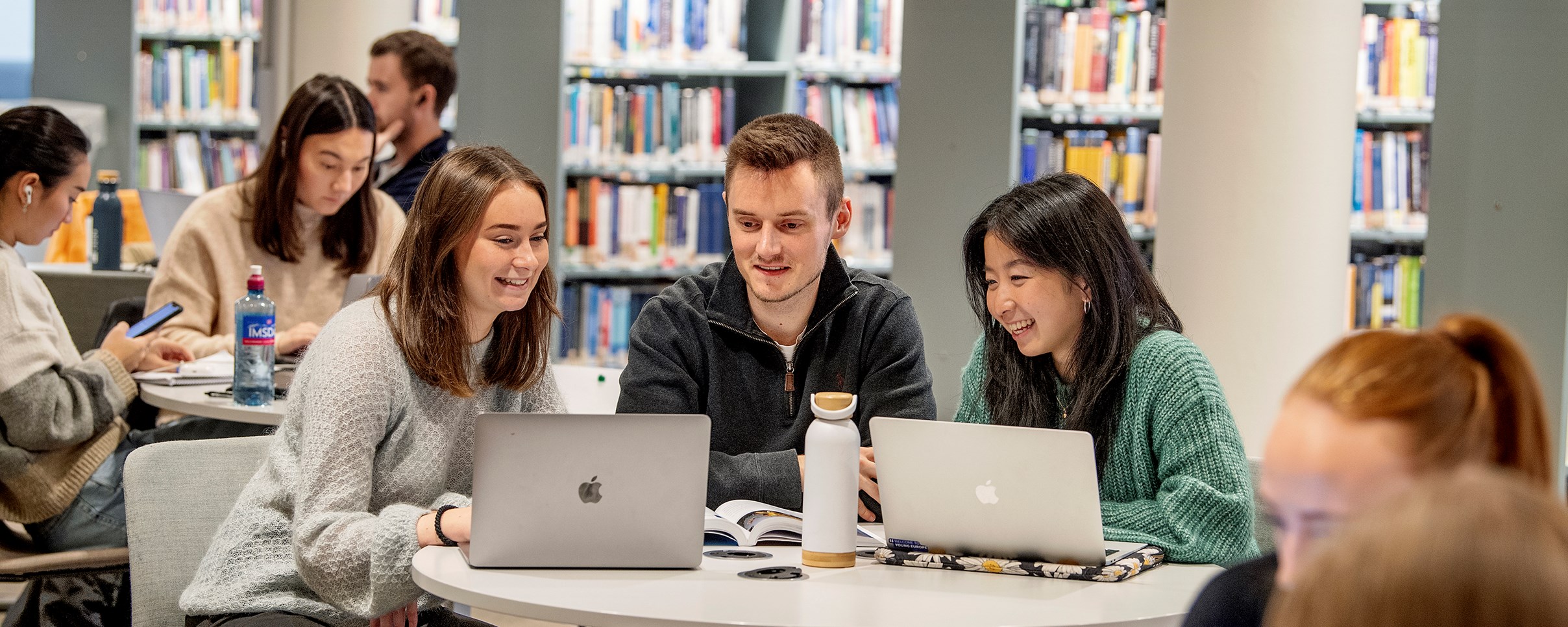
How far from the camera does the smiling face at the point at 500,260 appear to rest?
1890 mm

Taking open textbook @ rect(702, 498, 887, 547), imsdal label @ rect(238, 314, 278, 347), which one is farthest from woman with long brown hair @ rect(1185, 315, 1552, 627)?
imsdal label @ rect(238, 314, 278, 347)

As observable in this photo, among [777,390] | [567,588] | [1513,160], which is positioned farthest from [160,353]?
[1513,160]

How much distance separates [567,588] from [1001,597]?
18.9 inches

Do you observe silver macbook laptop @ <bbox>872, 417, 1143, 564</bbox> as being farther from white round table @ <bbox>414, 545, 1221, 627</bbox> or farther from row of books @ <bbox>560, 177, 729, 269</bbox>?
row of books @ <bbox>560, 177, 729, 269</bbox>

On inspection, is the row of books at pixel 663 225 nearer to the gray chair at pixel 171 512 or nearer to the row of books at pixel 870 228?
the row of books at pixel 870 228

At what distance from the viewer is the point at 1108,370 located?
75.0 inches

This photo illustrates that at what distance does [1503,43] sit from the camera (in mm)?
3221

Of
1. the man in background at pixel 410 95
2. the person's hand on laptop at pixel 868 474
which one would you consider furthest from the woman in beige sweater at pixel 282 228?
the person's hand on laptop at pixel 868 474

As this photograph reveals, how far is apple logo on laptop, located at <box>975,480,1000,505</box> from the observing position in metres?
1.57

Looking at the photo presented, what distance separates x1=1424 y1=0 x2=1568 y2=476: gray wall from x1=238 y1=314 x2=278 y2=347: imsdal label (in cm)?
260

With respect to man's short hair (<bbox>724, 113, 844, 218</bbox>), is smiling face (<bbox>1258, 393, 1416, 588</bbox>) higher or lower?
lower

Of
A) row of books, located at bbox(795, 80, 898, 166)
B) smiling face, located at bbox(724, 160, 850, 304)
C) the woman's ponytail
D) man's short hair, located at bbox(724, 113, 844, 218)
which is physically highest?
row of books, located at bbox(795, 80, 898, 166)

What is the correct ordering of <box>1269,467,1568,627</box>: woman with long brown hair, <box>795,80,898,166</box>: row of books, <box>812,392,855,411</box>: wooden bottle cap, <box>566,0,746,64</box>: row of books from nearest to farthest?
<box>1269,467,1568,627</box>: woman with long brown hair < <box>812,392,855,411</box>: wooden bottle cap < <box>566,0,746,64</box>: row of books < <box>795,80,898,166</box>: row of books

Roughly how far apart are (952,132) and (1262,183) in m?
1.02
